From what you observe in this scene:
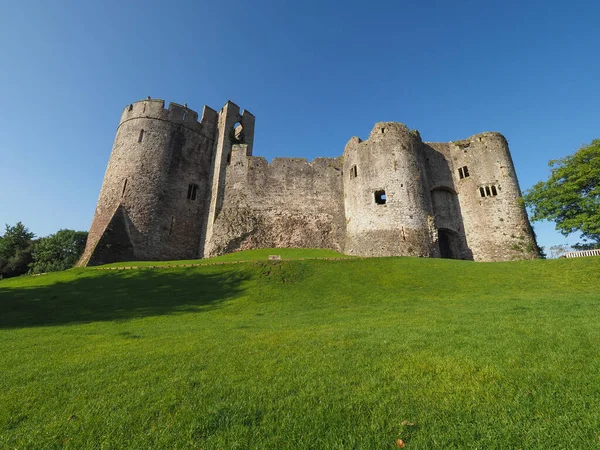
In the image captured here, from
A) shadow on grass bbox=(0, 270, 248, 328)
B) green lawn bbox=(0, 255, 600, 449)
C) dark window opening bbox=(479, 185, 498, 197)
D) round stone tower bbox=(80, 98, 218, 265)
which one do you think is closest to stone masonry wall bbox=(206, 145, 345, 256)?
round stone tower bbox=(80, 98, 218, 265)

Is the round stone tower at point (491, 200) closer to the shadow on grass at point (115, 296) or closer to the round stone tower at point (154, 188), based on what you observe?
the shadow on grass at point (115, 296)

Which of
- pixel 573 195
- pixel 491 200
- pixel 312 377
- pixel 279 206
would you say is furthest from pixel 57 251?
pixel 573 195

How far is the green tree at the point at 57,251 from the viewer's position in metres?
37.0

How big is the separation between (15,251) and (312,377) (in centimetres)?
5229

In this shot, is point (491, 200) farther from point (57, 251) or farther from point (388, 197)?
point (57, 251)

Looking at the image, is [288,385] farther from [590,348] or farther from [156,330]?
[156,330]

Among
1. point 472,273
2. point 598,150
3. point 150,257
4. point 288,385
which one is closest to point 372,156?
point 472,273

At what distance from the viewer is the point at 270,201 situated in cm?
2914

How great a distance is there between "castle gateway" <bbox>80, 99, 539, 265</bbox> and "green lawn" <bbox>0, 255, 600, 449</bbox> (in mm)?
14018

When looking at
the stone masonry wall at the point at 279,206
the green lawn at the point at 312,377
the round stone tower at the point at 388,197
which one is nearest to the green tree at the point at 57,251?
the stone masonry wall at the point at 279,206

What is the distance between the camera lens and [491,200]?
26.6 metres

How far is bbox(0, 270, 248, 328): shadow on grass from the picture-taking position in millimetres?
11734

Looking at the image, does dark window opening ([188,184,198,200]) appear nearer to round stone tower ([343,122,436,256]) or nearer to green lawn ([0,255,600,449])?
round stone tower ([343,122,436,256])

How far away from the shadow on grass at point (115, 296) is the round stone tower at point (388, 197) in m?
12.5
